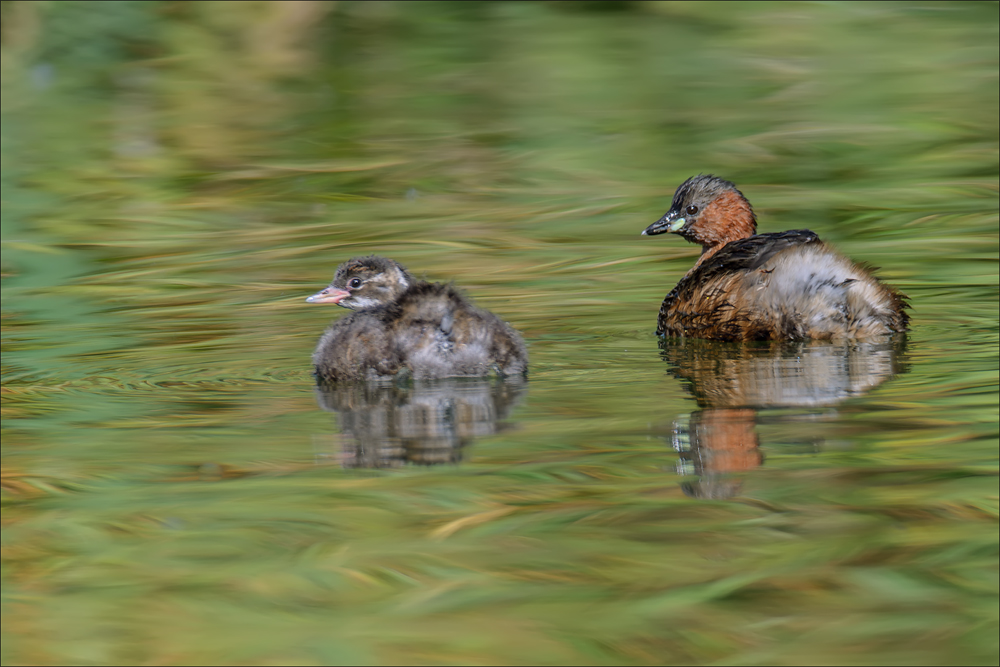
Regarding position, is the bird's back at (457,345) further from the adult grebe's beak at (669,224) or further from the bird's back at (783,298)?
Result: the adult grebe's beak at (669,224)

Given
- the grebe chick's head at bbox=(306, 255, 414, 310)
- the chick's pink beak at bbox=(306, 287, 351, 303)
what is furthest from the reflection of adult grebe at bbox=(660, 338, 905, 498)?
the chick's pink beak at bbox=(306, 287, 351, 303)

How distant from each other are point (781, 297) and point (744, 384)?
3.50ft

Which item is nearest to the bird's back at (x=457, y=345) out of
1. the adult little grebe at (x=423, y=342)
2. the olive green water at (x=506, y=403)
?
the adult little grebe at (x=423, y=342)

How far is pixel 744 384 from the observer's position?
6270 mm

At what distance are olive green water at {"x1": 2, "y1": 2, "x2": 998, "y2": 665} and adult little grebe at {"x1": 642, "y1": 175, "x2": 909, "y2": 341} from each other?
0.15 metres

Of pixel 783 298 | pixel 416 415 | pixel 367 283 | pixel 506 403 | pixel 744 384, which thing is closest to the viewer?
pixel 416 415

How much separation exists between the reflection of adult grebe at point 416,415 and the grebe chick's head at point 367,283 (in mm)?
799

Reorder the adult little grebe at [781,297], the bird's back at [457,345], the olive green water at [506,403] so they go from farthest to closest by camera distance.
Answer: the adult little grebe at [781,297] < the bird's back at [457,345] < the olive green water at [506,403]

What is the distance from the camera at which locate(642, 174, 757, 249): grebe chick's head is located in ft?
28.9

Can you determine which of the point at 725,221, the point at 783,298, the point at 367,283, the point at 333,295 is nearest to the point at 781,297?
the point at 783,298

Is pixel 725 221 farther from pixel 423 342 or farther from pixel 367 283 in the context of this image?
pixel 423 342

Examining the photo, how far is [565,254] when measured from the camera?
9.92 metres

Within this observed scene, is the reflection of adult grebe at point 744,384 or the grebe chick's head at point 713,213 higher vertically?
the grebe chick's head at point 713,213

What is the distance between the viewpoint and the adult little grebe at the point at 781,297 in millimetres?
7133
